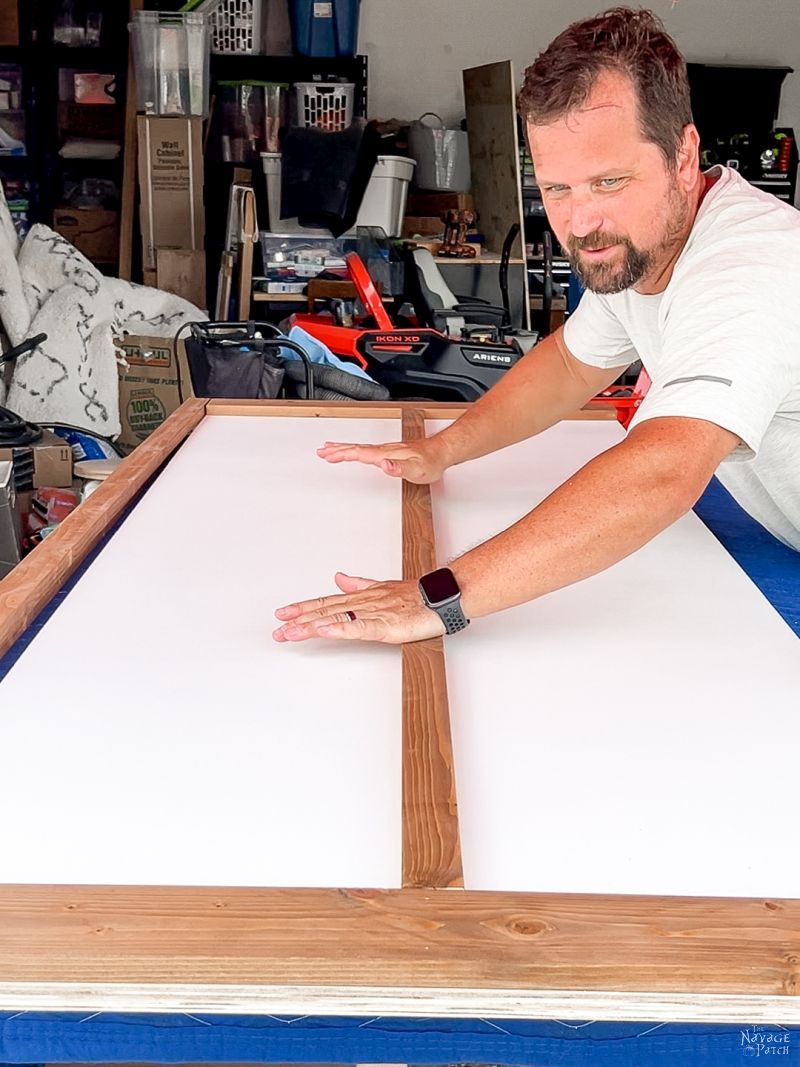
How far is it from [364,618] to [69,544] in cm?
51

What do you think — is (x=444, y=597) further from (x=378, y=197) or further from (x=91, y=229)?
(x=91, y=229)

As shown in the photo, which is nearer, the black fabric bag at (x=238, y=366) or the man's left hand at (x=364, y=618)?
the man's left hand at (x=364, y=618)

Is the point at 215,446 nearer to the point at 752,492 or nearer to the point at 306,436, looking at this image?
the point at 306,436

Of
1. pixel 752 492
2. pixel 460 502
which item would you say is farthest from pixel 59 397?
pixel 752 492

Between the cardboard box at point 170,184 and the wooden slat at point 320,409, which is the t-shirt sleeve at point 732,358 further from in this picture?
the cardboard box at point 170,184

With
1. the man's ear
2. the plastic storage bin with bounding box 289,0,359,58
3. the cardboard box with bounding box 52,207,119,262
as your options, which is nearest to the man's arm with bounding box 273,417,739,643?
the man's ear

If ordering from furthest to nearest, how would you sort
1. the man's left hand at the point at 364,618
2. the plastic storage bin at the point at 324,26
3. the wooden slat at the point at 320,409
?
the plastic storage bin at the point at 324,26 → the wooden slat at the point at 320,409 → the man's left hand at the point at 364,618

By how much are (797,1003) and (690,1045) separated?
0.66 feet

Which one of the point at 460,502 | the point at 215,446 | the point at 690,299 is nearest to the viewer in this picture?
the point at 690,299

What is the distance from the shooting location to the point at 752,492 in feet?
5.89

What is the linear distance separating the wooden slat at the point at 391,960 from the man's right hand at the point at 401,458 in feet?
3.96

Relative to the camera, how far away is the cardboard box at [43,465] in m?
3.74

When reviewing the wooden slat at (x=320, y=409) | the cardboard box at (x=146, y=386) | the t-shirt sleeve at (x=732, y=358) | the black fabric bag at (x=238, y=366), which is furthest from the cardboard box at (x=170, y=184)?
the t-shirt sleeve at (x=732, y=358)

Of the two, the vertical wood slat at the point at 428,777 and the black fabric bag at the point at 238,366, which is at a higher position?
the black fabric bag at the point at 238,366
